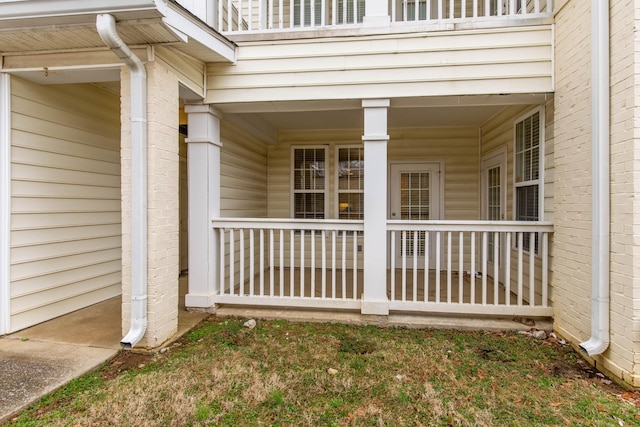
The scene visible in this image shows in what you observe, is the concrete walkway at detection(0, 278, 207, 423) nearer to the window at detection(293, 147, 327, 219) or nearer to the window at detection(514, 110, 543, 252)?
the window at detection(293, 147, 327, 219)

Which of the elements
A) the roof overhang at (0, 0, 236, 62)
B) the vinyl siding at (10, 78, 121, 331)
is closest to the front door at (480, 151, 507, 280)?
the roof overhang at (0, 0, 236, 62)

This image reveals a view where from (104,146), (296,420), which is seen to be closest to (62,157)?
(104,146)

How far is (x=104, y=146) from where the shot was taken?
4.22 meters

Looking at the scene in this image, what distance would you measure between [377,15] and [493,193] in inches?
132

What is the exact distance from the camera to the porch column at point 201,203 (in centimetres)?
385

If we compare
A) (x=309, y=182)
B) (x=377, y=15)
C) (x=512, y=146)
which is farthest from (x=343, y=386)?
(x=309, y=182)

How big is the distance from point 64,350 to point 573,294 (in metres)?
4.53

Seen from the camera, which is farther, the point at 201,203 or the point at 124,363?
the point at 201,203

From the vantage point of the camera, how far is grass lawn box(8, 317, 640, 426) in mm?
2053

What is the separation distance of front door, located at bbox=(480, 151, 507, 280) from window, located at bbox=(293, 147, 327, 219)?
277 cm

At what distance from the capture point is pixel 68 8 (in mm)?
2455

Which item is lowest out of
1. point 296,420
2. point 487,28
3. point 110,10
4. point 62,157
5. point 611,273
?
point 296,420

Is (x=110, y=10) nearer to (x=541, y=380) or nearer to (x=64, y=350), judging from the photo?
(x=64, y=350)

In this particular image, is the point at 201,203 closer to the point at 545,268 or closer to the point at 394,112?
the point at 394,112
